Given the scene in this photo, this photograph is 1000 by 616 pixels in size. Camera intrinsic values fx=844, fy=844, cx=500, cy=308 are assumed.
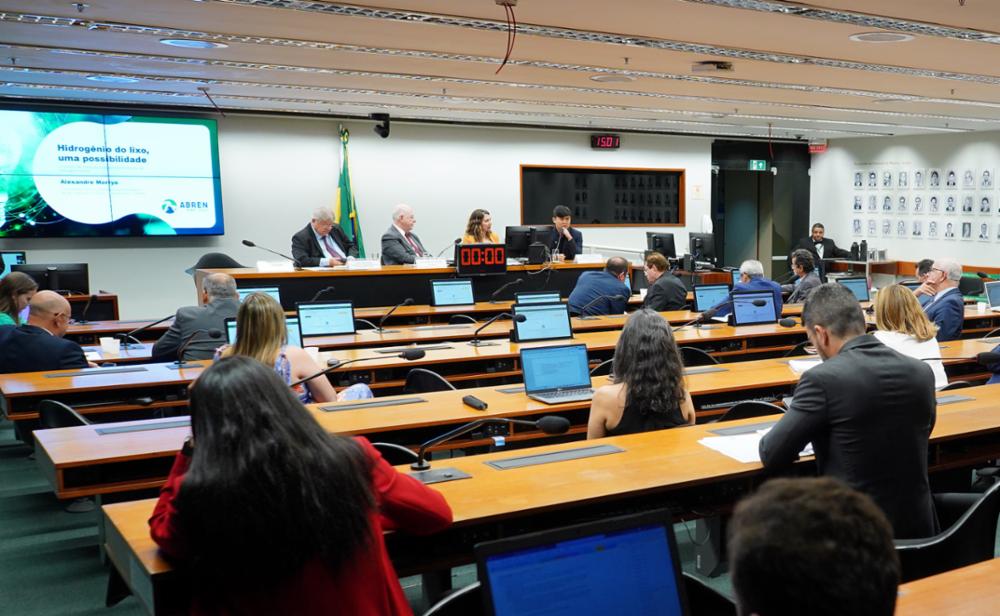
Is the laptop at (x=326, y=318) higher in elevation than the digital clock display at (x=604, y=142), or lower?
lower

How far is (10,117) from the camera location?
392 inches

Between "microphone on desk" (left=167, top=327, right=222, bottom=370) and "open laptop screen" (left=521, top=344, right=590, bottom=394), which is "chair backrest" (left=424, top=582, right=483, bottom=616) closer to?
"open laptop screen" (left=521, top=344, right=590, bottom=394)

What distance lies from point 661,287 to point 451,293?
2052mm

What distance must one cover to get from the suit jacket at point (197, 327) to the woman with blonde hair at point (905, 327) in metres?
3.95

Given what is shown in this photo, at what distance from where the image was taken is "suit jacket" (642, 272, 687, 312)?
7.92 meters

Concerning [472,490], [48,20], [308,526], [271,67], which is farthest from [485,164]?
[308,526]

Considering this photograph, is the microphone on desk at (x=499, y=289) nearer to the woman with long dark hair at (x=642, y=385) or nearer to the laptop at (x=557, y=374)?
the laptop at (x=557, y=374)

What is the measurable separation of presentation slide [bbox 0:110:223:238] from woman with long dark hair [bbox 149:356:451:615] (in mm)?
9733

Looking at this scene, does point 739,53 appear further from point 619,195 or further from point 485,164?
point 619,195

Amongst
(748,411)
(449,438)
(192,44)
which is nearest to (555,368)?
(748,411)

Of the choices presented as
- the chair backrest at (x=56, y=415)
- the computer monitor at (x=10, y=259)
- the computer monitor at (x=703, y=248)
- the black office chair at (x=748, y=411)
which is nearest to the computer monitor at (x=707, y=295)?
the black office chair at (x=748, y=411)

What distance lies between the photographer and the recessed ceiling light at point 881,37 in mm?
6475

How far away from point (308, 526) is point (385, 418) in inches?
79.6

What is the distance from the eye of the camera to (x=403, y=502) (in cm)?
211
